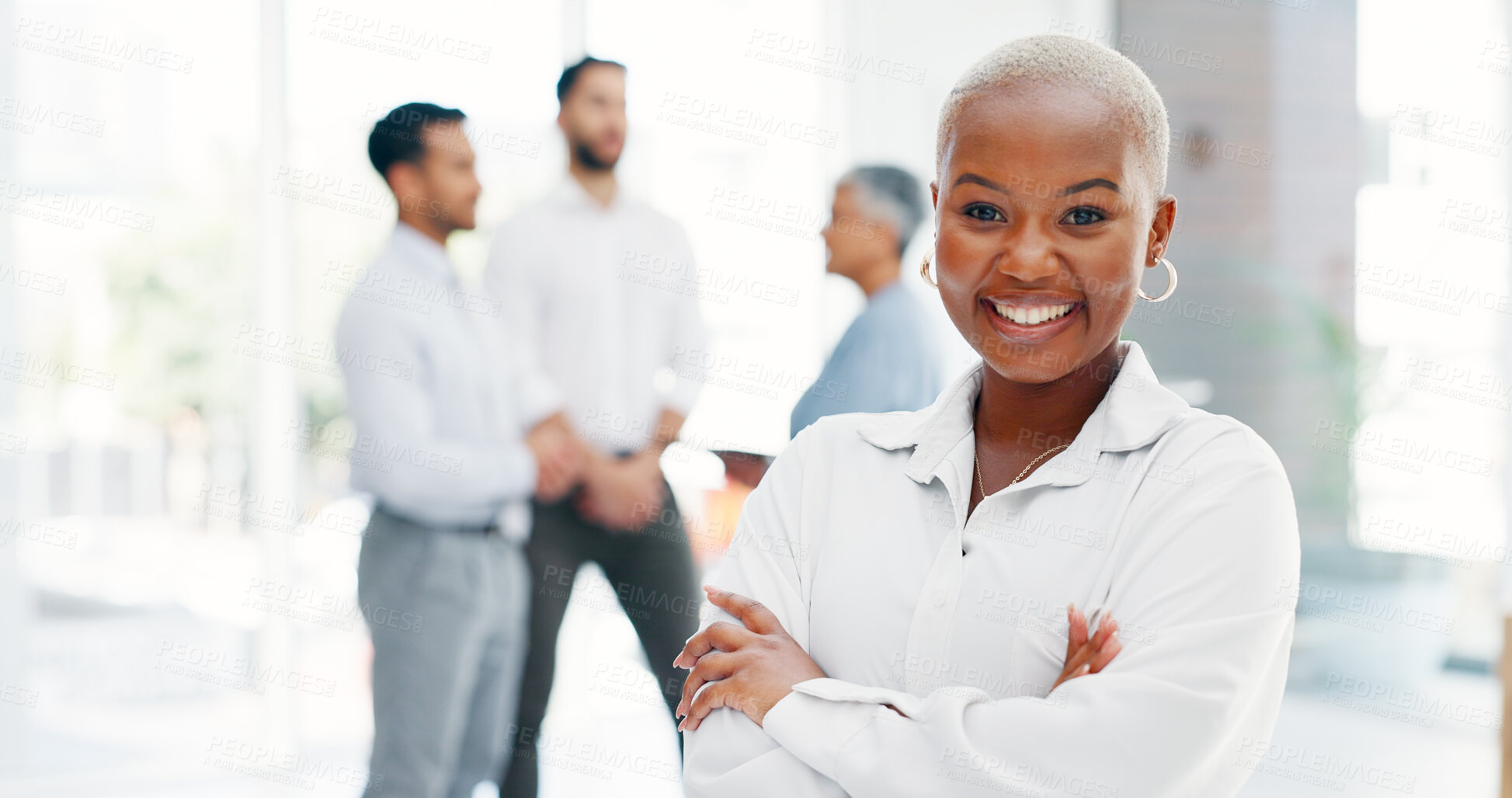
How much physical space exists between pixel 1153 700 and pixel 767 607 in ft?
1.33

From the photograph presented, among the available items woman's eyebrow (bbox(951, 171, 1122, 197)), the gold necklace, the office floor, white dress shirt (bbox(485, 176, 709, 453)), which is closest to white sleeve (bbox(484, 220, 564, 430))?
white dress shirt (bbox(485, 176, 709, 453))

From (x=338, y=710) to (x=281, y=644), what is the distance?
30 cm

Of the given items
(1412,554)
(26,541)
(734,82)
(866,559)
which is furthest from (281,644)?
(1412,554)

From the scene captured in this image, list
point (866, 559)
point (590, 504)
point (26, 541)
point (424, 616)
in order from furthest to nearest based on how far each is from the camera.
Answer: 1. point (26, 541)
2. point (590, 504)
3. point (424, 616)
4. point (866, 559)

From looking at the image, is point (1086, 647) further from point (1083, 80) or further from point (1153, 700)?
point (1083, 80)

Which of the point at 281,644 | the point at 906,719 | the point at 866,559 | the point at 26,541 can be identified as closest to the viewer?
the point at 906,719

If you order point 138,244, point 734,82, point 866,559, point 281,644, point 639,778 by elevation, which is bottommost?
point 639,778

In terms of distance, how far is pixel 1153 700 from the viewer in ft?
2.96

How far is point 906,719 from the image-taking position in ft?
3.22

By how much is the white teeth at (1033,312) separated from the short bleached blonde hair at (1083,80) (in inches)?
6.2

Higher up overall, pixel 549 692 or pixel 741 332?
pixel 741 332

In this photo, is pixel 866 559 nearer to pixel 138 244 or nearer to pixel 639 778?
pixel 639 778

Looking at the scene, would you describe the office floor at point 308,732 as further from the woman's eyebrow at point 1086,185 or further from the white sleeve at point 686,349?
the woman's eyebrow at point 1086,185

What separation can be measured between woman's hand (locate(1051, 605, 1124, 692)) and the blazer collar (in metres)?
0.14
